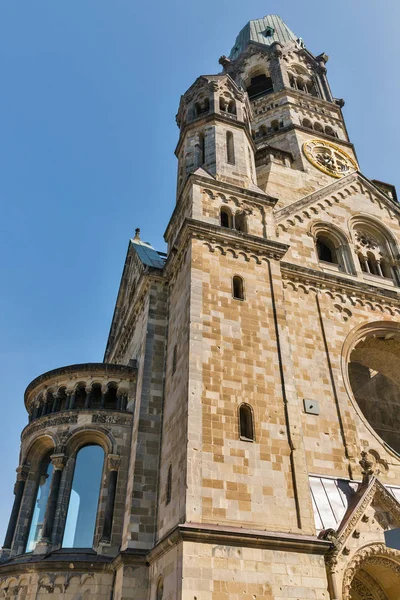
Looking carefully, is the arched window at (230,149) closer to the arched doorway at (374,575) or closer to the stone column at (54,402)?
the stone column at (54,402)

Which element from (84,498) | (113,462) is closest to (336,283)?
(113,462)

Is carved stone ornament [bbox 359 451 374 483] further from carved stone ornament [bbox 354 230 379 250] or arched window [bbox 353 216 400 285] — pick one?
carved stone ornament [bbox 354 230 379 250]

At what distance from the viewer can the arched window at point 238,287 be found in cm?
1910

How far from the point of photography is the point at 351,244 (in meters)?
25.6

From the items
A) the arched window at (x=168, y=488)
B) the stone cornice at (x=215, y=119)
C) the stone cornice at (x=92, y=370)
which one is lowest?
the arched window at (x=168, y=488)

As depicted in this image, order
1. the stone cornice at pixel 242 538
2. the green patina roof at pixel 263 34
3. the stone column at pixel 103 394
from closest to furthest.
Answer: the stone cornice at pixel 242 538, the stone column at pixel 103 394, the green patina roof at pixel 263 34

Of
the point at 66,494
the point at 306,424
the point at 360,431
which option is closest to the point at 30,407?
the point at 66,494

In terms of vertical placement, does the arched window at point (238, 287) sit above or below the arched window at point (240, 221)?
below

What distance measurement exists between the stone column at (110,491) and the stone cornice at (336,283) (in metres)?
10.0

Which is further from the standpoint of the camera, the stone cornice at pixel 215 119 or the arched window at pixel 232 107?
the arched window at pixel 232 107

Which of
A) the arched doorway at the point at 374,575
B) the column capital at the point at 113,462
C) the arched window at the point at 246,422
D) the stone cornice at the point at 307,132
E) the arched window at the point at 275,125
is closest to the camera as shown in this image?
the arched doorway at the point at 374,575

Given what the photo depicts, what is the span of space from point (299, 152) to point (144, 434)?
73.7 feet

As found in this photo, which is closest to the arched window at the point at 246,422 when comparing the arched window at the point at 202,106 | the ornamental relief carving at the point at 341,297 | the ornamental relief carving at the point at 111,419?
the ornamental relief carving at the point at 111,419

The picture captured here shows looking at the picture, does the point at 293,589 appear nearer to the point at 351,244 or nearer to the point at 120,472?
the point at 120,472
